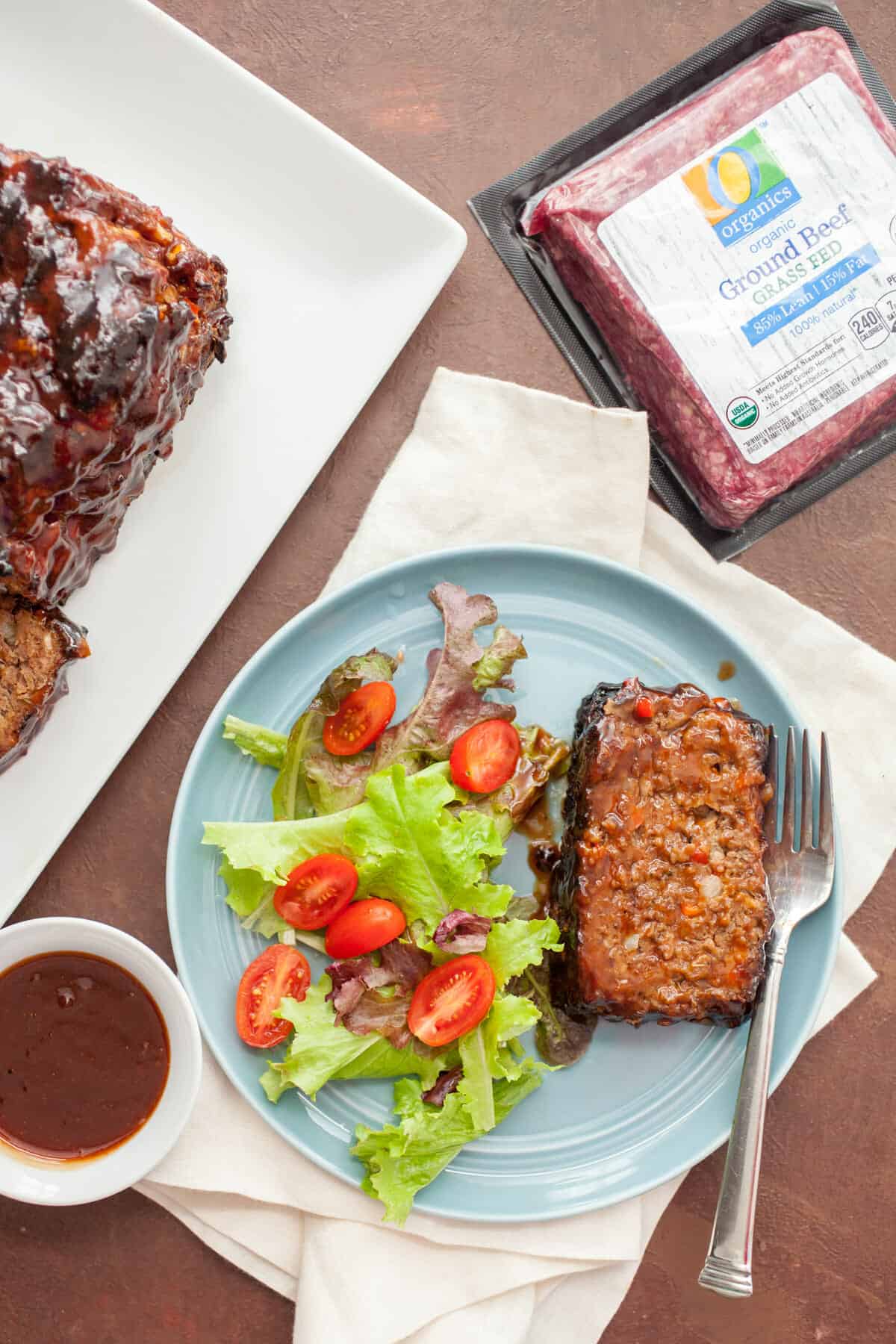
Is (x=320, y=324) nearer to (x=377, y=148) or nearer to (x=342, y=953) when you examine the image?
(x=377, y=148)

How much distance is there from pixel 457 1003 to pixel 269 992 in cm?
58

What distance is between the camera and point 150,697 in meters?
3.35

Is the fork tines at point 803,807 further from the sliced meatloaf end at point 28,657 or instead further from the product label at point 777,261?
the sliced meatloaf end at point 28,657

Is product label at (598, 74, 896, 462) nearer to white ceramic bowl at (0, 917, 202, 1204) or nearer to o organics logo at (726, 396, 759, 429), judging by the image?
o organics logo at (726, 396, 759, 429)

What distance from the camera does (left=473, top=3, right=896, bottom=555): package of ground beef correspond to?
11.0 feet

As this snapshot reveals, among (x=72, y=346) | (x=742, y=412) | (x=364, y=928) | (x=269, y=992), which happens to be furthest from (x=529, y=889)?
(x=72, y=346)

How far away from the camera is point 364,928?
311 centimetres

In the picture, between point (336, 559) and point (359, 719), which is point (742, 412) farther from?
point (359, 719)

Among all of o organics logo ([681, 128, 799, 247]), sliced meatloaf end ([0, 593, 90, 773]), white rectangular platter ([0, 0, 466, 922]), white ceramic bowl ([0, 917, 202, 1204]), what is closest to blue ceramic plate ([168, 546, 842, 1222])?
white ceramic bowl ([0, 917, 202, 1204])

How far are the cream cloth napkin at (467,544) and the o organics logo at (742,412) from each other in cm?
28

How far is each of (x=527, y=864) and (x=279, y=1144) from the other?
3.77 ft

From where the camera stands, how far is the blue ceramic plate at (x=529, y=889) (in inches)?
129

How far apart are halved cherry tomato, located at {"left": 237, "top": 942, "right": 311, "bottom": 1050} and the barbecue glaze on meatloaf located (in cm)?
128

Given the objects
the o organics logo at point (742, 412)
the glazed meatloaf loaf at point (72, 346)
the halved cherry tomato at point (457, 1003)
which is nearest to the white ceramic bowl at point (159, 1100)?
the halved cherry tomato at point (457, 1003)
